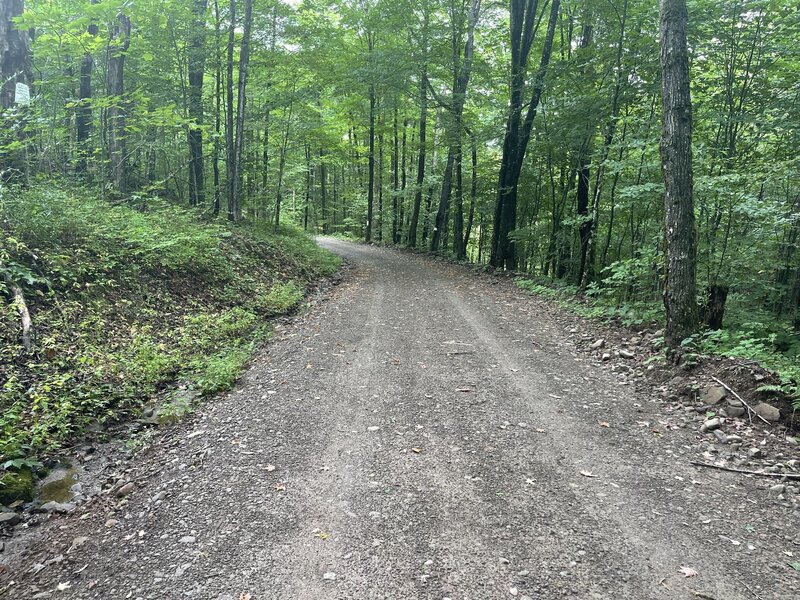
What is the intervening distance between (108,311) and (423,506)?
584 cm

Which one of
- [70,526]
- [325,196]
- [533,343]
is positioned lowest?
[70,526]

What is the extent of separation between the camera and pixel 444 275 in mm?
14969

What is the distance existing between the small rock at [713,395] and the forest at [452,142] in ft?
1.88

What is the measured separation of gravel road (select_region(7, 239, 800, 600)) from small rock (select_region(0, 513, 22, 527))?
313 millimetres

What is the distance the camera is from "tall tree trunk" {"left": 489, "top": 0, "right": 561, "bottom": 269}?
46.5 ft

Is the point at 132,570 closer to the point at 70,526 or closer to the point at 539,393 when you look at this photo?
the point at 70,526

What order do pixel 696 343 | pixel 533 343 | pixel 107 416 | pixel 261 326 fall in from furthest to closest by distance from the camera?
pixel 261 326
pixel 533 343
pixel 696 343
pixel 107 416

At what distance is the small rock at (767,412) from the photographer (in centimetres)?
448

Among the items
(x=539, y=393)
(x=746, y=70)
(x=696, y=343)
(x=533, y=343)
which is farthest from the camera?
(x=746, y=70)

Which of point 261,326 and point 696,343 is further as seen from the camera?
point 261,326

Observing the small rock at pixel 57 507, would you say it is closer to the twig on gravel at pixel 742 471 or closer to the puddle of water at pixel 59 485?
the puddle of water at pixel 59 485

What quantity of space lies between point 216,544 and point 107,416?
274 cm

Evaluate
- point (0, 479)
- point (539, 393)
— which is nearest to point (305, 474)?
point (0, 479)

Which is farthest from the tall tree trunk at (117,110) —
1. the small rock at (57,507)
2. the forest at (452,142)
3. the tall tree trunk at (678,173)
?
the tall tree trunk at (678,173)
